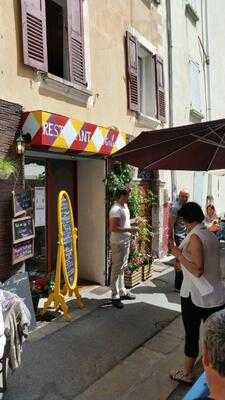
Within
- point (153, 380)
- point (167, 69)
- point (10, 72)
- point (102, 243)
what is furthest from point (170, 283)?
point (167, 69)

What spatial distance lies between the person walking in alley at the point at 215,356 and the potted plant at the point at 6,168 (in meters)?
4.17

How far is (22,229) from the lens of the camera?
596cm

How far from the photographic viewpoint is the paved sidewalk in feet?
14.5

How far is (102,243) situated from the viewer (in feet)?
27.3

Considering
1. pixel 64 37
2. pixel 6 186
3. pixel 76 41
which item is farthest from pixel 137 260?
pixel 64 37

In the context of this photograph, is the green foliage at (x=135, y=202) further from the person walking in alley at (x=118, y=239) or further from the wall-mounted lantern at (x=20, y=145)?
the wall-mounted lantern at (x=20, y=145)

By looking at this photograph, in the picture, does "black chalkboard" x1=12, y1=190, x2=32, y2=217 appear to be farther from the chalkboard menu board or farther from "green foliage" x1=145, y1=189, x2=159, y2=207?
"green foliage" x1=145, y1=189, x2=159, y2=207

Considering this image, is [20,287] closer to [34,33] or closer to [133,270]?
[133,270]

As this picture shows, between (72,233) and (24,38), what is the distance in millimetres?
2743

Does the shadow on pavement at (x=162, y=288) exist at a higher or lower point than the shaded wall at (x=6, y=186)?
lower

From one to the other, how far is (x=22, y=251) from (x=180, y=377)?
260 cm

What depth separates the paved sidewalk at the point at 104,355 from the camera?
441 cm

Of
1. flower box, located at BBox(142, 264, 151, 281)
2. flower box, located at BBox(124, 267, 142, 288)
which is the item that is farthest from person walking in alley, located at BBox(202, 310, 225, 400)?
flower box, located at BBox(142, 264, 151, 281)

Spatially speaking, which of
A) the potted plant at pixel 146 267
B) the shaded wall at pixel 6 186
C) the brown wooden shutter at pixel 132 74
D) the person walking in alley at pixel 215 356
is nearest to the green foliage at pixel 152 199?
the potted plant at pixel 146 267
